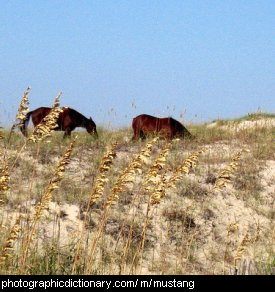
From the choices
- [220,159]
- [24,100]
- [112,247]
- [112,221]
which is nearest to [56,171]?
[24,100]

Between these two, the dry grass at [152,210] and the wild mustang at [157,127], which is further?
the wild mustang at [157,127]

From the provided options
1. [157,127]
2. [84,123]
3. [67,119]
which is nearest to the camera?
[157,127]

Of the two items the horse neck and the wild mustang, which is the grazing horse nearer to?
the horse neck

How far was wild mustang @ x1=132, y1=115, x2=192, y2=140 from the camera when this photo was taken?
49.2 ft

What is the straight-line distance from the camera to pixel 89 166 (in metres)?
11.6

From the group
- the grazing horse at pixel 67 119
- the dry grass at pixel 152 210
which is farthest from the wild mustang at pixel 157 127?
the grazing horse at pixel 67 119

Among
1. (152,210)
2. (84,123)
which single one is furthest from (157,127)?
(152,210)

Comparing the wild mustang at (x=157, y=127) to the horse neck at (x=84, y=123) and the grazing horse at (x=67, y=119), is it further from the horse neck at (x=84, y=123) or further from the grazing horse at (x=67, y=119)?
the horse neck at (x=84, y=123)

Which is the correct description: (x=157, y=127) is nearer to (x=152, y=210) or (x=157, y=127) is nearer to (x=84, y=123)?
(x=84, y=123)

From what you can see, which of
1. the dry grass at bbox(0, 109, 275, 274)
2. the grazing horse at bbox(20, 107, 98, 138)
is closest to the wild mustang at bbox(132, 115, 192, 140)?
the dry grass at bbox(0, 109, 275, 274)

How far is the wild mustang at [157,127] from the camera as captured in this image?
14992 millimetres

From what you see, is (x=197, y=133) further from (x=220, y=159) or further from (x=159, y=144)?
(x=220, y=159)

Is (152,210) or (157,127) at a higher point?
(157,127)

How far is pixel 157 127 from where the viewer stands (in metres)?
15.3
